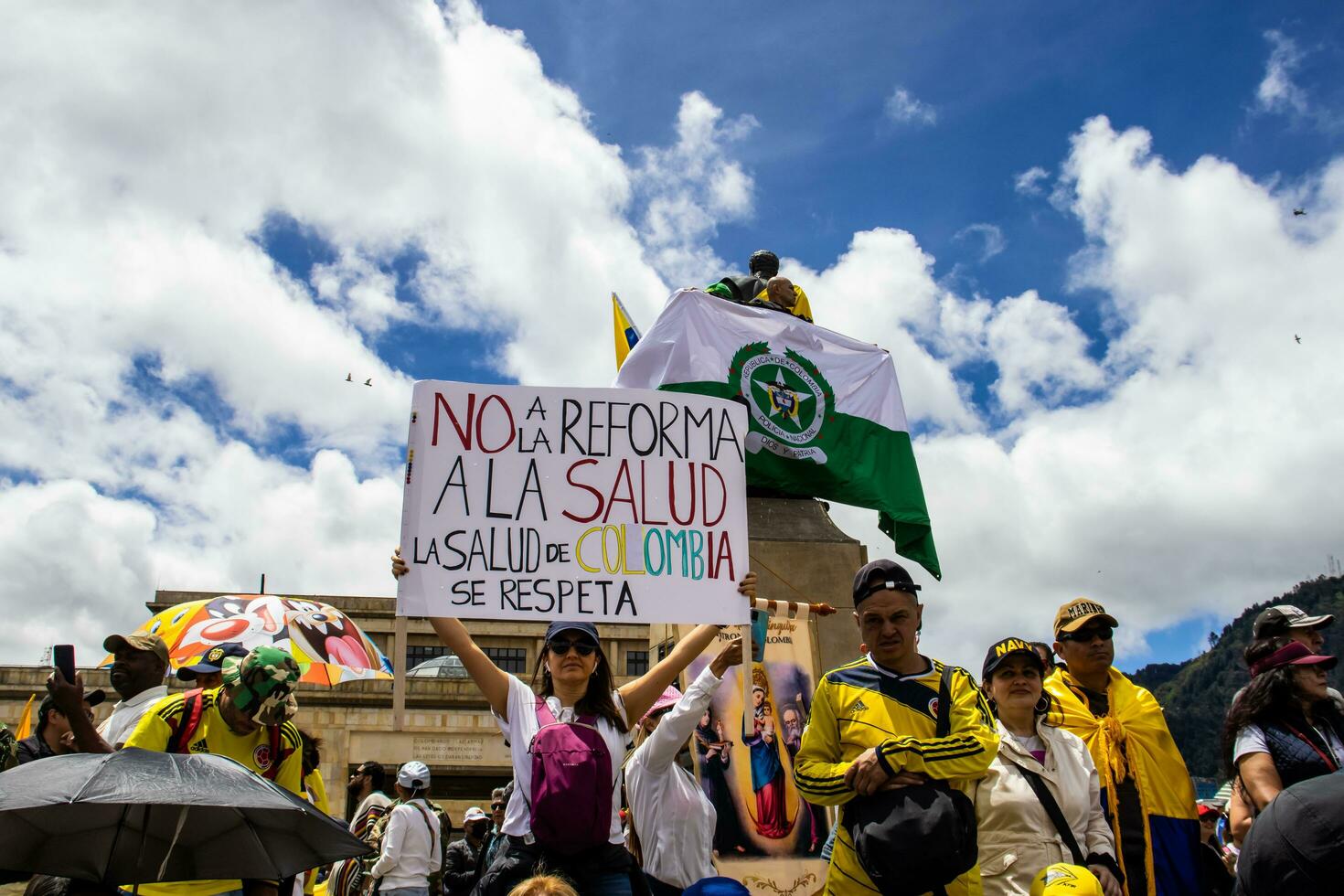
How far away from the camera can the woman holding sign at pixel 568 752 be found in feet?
11.5

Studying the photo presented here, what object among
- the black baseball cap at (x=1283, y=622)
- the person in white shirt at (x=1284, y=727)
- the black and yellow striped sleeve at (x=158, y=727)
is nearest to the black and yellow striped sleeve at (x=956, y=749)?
the person in white shirt at (x=1284, y=727)

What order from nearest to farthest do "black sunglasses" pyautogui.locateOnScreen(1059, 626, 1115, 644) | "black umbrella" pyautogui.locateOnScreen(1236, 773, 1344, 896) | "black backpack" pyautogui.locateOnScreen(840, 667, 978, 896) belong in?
"black umbrella" pyautogui.locateOnScreen(1236, 773, 1344, 896) → "black backpack" pyautogui.locateOnScreen(840, 667, 978, 896) → "black sunglasses" pyautogui.locateOnScreen(1059, 626, 1115, 644)

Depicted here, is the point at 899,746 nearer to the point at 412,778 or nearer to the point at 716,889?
the point at 716,889

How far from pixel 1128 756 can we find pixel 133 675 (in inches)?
180

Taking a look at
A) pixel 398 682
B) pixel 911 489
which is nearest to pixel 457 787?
pixel 911 489

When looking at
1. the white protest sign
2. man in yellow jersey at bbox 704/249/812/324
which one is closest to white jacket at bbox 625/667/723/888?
the white protest sign

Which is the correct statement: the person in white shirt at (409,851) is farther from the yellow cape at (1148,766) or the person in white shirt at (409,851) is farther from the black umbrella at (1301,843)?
the black umbrella at (1301,843)

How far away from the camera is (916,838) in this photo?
10.4 ft

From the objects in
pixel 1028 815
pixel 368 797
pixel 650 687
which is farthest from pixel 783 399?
pixel 1028 815

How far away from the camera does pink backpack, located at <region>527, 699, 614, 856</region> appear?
11.4 ft

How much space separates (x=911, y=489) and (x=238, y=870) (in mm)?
6736

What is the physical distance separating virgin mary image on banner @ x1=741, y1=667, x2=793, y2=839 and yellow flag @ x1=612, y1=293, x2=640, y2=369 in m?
3.91

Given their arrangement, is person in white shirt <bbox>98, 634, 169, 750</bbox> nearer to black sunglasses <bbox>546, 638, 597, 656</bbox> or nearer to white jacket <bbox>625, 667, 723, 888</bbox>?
black sunglasses <bbox>546, 638, 597, 656</bbox>

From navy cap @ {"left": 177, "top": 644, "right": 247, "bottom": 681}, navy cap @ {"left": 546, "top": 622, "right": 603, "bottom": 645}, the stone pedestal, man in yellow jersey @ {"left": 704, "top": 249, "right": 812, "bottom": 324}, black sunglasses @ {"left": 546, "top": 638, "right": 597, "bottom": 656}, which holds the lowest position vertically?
black sunglasses @ {"left": 546, "top": 638, "right": 597, "bottom": 656}
